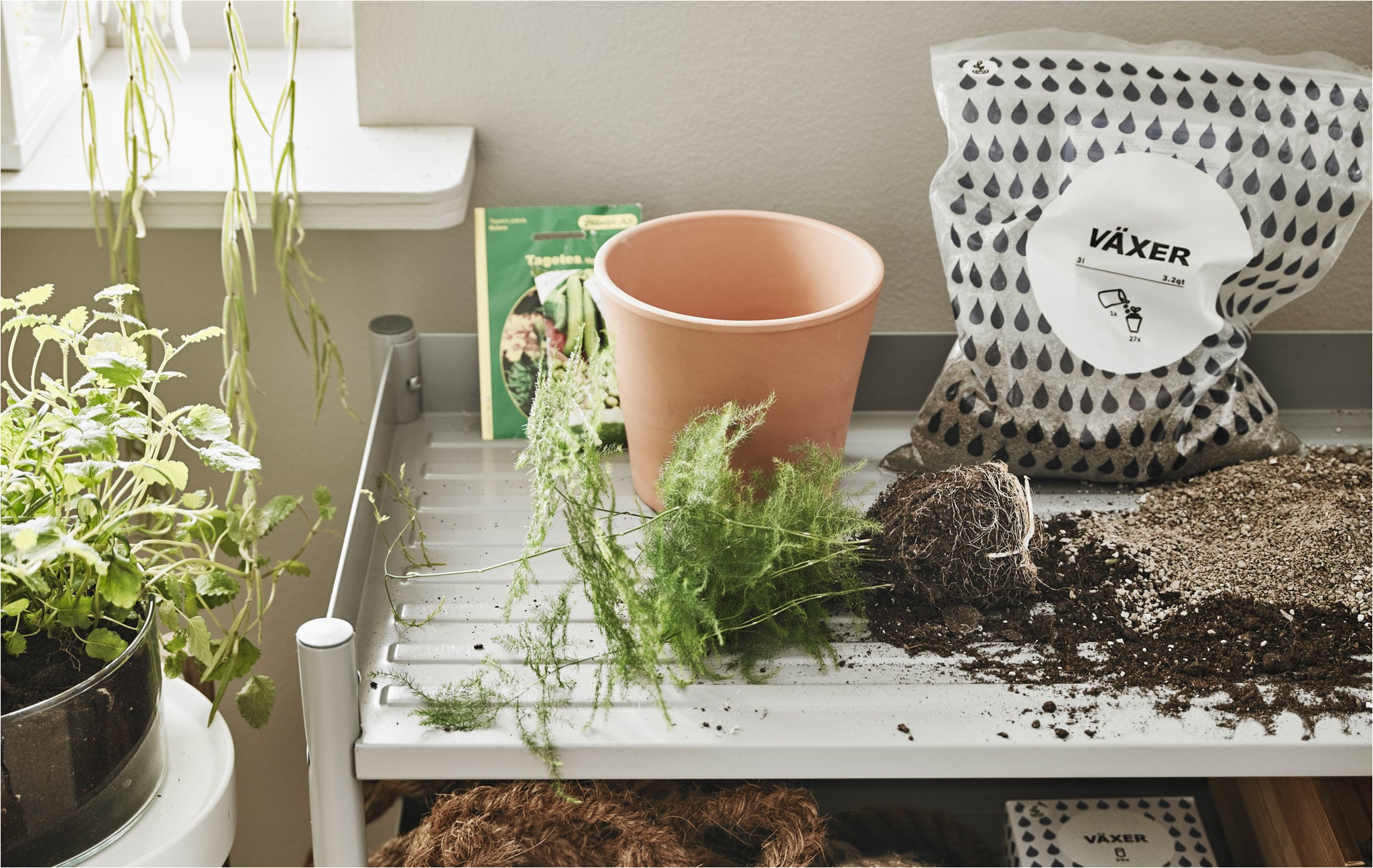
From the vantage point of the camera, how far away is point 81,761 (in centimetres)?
75

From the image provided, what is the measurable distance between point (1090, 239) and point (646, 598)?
483 millimetres

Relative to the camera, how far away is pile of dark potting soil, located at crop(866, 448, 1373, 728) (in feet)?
2.63

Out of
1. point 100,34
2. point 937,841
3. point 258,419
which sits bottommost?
point 937,841

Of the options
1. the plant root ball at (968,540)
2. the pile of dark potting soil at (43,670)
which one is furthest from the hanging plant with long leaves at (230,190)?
the plant root ball at (968,540)

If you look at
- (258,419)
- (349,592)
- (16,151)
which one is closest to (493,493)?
(349,592)

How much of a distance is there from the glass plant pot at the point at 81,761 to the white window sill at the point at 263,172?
1.32ft

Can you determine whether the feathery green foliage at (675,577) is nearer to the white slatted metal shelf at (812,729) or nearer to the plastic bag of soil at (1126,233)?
the white slatted metal shelf at (812,729)

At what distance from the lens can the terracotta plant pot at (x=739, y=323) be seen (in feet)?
2.72

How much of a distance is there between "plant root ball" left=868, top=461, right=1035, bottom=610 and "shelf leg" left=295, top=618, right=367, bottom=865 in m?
0.39

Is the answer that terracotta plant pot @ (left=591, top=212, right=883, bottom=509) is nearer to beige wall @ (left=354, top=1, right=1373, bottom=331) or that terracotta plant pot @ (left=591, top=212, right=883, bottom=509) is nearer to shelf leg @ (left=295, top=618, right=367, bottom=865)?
beige wall @ (left=354, top=1, right=1373, bottom=331)

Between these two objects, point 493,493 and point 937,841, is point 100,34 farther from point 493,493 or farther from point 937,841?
point 937,841

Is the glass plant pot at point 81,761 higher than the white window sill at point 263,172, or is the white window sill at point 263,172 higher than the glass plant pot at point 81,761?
the white window sill at point 263,172

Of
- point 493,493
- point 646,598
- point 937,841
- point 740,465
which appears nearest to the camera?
point 646,598

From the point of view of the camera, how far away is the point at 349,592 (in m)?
0.84
